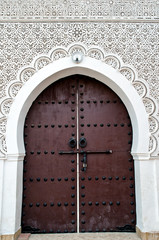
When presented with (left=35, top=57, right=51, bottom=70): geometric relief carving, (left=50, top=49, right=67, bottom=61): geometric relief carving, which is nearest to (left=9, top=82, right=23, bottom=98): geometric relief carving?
(left=35, top=57, right=51, bottom=70): geometric relief carving

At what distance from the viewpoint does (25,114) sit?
85.4 inches

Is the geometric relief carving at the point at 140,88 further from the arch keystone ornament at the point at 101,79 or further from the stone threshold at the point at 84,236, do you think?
the stone threshold at the point at 84,236

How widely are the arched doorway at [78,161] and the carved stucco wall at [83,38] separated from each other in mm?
301

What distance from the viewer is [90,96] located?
2275 millimetres

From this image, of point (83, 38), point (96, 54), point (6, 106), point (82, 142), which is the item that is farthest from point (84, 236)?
point (83, 38)

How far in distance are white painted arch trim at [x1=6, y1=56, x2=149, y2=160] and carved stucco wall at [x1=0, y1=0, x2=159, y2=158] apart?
6 centimetres

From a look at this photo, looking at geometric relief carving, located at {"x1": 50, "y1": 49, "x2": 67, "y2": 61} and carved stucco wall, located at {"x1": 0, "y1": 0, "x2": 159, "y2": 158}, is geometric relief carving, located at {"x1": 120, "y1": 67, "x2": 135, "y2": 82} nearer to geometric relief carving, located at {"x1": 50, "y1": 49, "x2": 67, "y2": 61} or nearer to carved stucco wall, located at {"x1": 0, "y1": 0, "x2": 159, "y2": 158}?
carved stucco wall, located at {"x1": 0, "y1": 0, "x2": 159, "y2": 158}

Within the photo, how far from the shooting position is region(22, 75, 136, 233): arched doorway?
2.09 meters

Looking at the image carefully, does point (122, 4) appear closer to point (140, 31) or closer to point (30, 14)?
point (140, 31)

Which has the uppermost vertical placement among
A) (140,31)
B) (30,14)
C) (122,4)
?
(122,4)

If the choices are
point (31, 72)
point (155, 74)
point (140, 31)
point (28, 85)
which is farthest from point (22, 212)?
point (140, 31)

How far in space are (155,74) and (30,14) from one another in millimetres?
1453

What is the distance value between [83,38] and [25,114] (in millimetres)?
1000

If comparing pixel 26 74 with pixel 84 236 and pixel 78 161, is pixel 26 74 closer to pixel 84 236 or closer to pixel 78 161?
pixel 78 161
